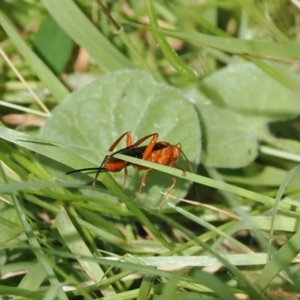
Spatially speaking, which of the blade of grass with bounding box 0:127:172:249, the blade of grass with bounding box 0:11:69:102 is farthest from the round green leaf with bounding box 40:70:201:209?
the blade of grass with bounding box 0:127:172:249

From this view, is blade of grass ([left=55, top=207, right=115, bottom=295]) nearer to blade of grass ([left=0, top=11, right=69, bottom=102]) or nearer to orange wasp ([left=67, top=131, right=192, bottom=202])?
orange wasp ([left=67, top=131, right=192, bottom=202])

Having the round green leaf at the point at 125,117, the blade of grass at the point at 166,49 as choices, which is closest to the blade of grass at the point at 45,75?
the round green leaf at the point at 125,117

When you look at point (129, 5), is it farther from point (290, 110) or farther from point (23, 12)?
point (290, 110)

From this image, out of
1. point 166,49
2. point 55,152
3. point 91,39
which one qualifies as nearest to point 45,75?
point 91,39

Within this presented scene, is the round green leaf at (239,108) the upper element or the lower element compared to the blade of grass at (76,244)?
upper

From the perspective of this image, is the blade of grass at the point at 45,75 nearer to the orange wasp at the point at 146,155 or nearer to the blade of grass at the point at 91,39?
the blade of grass at the point at 91,39

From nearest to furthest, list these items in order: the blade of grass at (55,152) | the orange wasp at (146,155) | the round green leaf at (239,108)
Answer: the blade of grass at (55,152)
the orange wasp at (146,155)
the round green leaf at (239,108)

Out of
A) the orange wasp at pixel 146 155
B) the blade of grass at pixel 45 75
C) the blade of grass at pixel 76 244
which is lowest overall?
the blade of grass at pixel 76 244

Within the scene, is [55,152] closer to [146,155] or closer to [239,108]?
[146,155]
